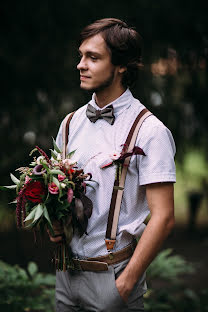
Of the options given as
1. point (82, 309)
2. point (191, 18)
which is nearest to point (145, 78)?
point (191, 18)

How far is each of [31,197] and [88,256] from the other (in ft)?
1.40

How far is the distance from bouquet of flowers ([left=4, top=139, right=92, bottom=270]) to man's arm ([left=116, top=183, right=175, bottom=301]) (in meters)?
0.29

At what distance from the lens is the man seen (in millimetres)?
2086

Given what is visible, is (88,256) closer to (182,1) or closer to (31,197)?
(31,197)

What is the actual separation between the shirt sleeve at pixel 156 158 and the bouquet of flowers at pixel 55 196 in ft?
0.89

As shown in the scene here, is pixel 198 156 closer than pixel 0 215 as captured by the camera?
No

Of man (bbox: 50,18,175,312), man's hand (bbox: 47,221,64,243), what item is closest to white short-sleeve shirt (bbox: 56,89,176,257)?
man (bbox: 50,18,175,312)

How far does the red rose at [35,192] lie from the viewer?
2066mm

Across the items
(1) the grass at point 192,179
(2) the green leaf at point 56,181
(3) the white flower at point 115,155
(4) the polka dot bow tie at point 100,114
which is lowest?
(1) the grass at point 192,179

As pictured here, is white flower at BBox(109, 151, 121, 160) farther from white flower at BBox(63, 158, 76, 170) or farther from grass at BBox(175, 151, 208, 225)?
grass at BBox(175, 151, 208, 225)

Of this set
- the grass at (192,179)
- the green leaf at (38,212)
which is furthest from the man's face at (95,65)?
the grass at (192,179)

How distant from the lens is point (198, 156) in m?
6.09

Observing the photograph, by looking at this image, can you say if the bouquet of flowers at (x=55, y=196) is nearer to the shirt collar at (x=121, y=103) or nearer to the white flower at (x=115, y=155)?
the white flower at (x=115, y=155)

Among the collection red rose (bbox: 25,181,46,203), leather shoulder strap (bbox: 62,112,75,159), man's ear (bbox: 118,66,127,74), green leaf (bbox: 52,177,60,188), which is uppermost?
man's ear (bbox: 118,66,127,74)
